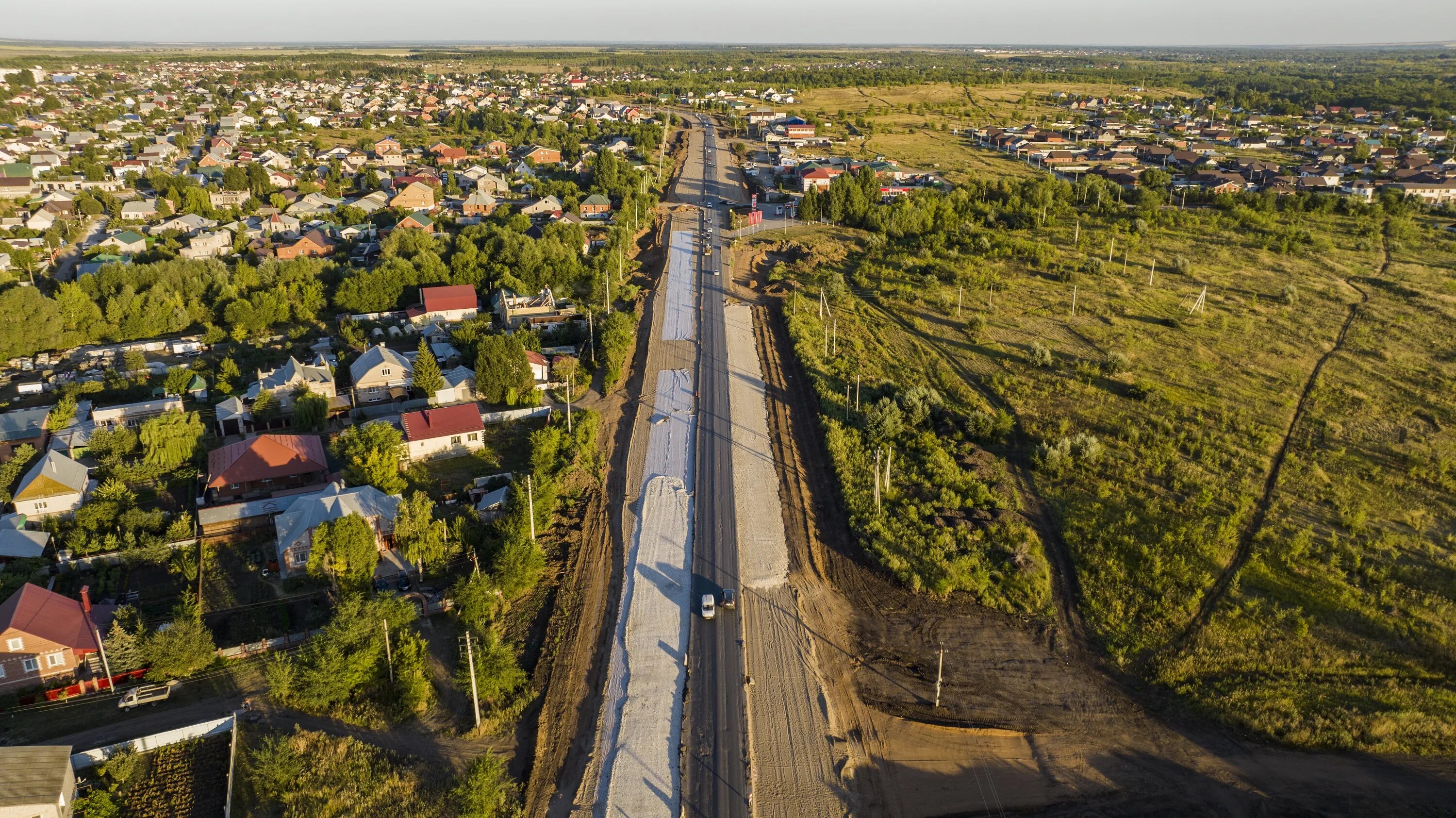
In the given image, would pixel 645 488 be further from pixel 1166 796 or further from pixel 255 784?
pixel 1166 796

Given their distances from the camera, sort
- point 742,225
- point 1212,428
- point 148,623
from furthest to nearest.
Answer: point 742,225 → point 1212,428 → point 148,623

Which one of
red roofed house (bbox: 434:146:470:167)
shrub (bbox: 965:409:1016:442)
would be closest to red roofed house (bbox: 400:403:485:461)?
shrub (bbox: 965:409:1016:442)

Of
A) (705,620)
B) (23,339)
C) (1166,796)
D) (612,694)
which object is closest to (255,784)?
(612,694)

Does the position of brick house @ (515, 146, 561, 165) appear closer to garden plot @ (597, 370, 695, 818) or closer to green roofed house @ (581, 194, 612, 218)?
green roofed house @ (581, 194, 612, 218)

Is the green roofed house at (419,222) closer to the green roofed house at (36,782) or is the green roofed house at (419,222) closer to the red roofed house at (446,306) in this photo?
the red roofed house at (446,306)

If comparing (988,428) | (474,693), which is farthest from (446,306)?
(474,693)

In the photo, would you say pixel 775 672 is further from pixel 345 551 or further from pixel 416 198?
pixel 416 198

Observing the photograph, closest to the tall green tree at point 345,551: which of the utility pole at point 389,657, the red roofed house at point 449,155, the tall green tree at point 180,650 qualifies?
the utility pole at point 389,657
